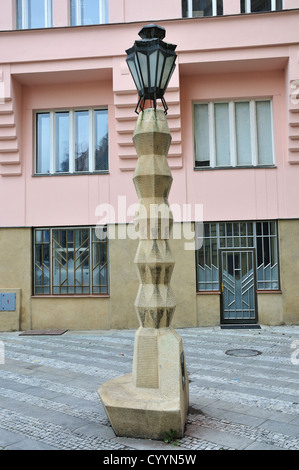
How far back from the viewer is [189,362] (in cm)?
841

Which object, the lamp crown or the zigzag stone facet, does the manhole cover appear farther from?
the lamp crown

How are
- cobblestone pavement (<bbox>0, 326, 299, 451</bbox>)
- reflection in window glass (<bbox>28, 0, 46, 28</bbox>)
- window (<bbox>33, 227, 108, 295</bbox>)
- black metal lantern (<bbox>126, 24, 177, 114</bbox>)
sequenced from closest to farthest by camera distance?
1. cobblestone pavement (<bbox>0, 326, 299, 451</bbox>)
2. black metal lantern (<bbox>126, 24, 177, 114</bbox>)
3. window (<bbox>33, 227, 108, 295</bbox>)
4. reflection in window glass (<bbox>28, 0, 46, 28</bbox>)

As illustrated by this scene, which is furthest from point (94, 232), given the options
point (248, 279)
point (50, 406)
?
point (50, 406)

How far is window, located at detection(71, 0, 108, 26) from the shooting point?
12.3 meters

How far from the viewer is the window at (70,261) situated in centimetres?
1228

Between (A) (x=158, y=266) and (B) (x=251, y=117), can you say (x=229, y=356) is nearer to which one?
(A) (x=158, y=266)

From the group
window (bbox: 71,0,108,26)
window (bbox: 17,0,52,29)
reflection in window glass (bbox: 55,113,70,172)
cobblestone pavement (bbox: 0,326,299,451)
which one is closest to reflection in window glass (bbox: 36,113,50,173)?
reflection in window glass (bbox: 55,113,70,172)

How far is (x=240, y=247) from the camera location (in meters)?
12.1

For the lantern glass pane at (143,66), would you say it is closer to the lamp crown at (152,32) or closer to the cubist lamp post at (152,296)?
the cubist lamp post at (152,296)

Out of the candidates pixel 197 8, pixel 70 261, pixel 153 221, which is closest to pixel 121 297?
pixel 70 261

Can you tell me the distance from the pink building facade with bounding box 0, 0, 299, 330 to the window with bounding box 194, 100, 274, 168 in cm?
3

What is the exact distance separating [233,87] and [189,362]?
7664 millimetres

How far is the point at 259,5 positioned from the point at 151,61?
8618mm

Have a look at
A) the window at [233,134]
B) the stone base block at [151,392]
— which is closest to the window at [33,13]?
the window at [233,134]
